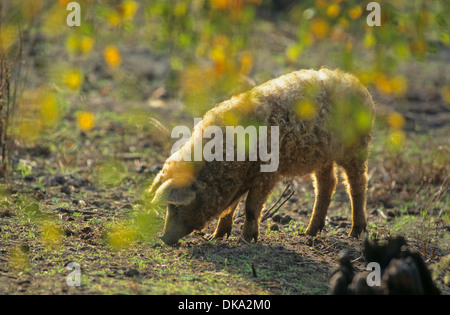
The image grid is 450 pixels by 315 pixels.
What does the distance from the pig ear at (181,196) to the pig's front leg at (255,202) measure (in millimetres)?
705

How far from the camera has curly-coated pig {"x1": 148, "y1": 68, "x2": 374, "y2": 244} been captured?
573cm

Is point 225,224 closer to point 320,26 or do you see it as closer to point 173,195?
point 173,195

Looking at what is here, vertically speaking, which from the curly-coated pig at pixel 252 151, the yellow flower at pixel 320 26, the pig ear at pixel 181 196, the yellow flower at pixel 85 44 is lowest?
the pig ear at pixel 181 196

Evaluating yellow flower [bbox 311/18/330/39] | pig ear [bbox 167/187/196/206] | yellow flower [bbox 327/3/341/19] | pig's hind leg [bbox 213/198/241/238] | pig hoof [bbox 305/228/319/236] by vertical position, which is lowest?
pig hoof [bbox 305/228/319/236]

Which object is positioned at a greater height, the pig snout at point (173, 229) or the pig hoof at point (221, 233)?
the pig snout at point (173, 229)

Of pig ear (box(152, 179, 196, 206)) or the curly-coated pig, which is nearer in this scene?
pig ear (box(152, 179, 196, 206))

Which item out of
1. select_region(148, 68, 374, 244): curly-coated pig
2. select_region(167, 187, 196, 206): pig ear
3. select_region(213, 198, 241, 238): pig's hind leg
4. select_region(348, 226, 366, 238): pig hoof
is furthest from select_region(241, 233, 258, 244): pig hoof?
select_region(348, 226, 366, 238): pig hoof

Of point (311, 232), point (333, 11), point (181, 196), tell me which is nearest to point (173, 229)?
point (181, 196)

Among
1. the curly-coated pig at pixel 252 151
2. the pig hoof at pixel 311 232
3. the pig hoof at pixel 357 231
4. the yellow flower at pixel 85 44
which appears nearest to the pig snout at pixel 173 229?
the curly-coated pig at pixel 252 151

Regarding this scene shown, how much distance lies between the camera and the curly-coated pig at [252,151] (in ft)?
18.8

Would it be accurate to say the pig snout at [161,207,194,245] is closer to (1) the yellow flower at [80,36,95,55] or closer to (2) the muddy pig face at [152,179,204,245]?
(2) the muddy pig face at [152,179,204,245]

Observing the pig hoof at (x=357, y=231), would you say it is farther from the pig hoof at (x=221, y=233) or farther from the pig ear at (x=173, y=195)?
the pig ear at (x=173, y=195)

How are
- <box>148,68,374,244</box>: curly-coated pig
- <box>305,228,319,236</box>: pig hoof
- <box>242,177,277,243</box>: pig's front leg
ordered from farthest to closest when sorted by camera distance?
<box>305,228,319,236</box>: pig hoof, <box>242,177,277,243</box>: pig's front leg, <box>148,68,374,244</box>: curly-coated pig

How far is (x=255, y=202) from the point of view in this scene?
6.02m
